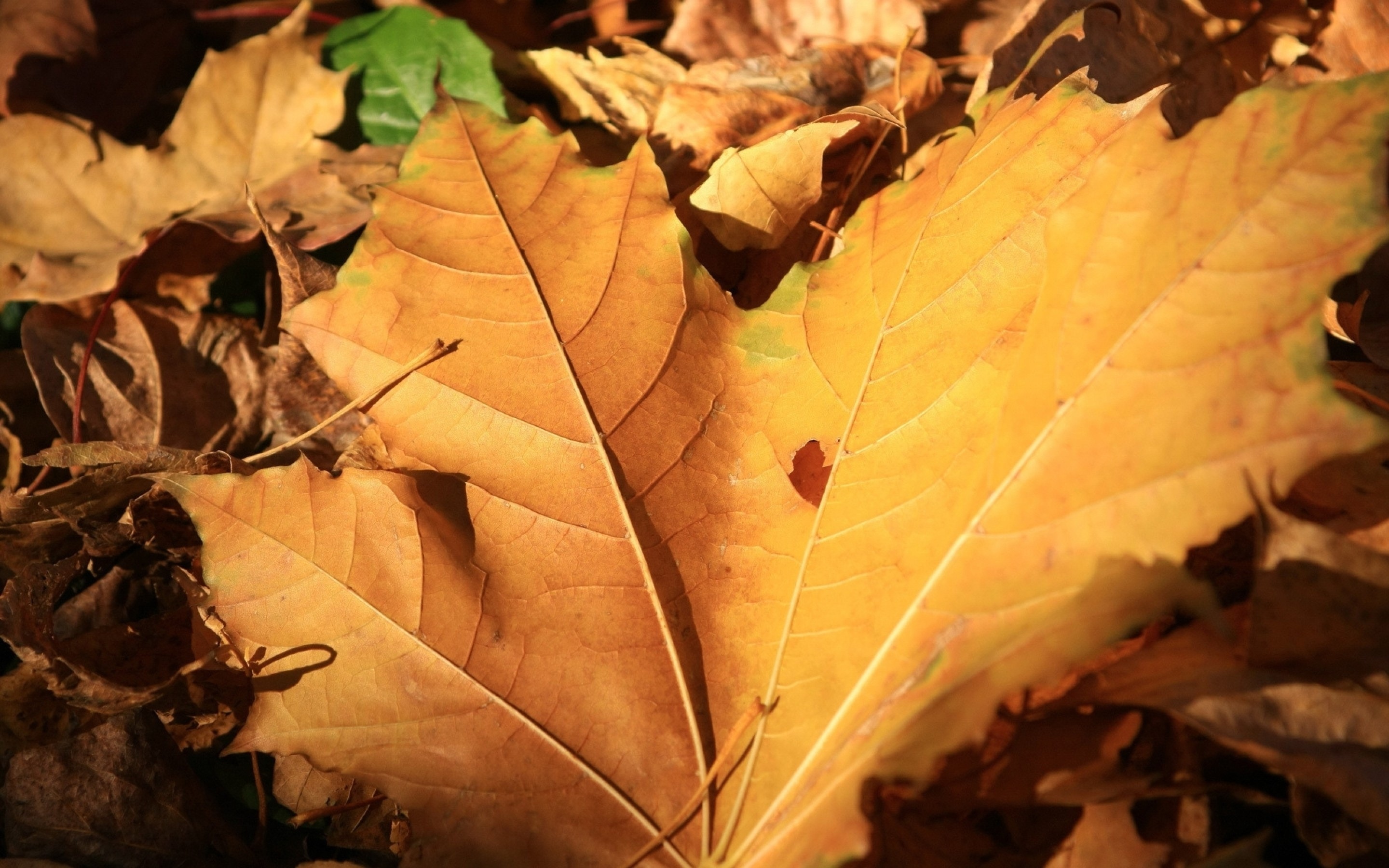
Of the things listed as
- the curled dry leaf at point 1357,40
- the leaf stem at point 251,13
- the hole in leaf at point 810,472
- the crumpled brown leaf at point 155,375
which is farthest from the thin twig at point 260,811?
the curled dry leaf at point 1357,40

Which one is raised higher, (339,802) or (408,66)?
(408,66)

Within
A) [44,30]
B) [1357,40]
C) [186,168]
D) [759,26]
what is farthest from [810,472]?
[44,30]

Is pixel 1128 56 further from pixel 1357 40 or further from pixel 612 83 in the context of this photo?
pixel 612 83

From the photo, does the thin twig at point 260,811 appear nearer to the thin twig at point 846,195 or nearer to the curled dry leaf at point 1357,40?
the thin twig at point 846,195

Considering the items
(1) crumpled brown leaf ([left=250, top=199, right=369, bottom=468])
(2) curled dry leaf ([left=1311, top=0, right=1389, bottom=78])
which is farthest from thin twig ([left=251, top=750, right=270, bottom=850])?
(2) curled dry leaf ([left=1311, top=0, right=1389, bottom=78])

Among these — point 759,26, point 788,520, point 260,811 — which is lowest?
point 260,811

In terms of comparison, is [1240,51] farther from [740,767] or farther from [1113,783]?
[740,767]

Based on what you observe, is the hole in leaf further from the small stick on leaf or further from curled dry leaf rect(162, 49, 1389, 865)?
the small stick on leaf
